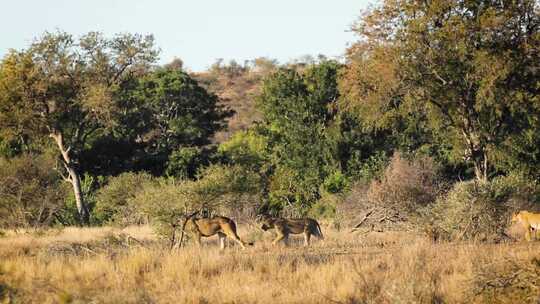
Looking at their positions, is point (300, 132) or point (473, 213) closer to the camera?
point (473, 213)

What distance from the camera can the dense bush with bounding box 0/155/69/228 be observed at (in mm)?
29453

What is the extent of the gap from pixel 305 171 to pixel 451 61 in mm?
14327

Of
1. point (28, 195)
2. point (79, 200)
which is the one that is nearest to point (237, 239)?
point (28, 195)

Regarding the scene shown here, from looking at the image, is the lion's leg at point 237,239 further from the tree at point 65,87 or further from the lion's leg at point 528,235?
the tree at point 65,87

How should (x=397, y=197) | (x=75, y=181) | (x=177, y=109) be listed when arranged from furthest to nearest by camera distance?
(x=177, y=109), (x=75, y=181), (x=397, y=197)

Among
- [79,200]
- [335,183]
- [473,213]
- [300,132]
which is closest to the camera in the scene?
[473,213]

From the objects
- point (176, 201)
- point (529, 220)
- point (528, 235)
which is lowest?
point (528, 235)

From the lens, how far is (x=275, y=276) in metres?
13.7

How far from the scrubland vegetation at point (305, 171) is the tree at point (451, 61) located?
0.07 meters

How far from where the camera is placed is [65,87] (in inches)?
1426

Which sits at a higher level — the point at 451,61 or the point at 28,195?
the point at 451,61

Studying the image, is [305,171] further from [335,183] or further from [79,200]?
[79,200]

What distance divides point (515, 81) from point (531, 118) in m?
1.46

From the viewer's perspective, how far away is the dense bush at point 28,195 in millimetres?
29453
